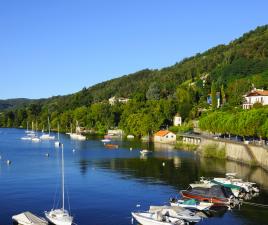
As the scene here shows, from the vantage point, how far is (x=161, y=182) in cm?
6253

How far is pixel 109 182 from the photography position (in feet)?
207

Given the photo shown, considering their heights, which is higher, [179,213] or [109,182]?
[109,182]

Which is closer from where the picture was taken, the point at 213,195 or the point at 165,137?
the point at 213,195

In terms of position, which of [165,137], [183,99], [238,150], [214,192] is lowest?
[214,192]

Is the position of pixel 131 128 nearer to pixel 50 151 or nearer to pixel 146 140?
pixel 146 140

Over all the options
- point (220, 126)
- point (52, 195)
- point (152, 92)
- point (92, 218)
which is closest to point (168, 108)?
point (152, 92)

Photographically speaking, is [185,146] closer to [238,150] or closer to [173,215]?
[238,150]

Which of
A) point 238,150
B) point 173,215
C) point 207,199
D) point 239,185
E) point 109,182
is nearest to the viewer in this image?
point 173,215

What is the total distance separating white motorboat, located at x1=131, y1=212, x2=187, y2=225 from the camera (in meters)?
40.7

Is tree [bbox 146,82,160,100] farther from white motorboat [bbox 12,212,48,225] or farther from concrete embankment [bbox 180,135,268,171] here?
white motorboat [bbox 12,212,48,225]

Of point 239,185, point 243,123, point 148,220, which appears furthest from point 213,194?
point 243,123

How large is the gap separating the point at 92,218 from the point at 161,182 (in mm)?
19406

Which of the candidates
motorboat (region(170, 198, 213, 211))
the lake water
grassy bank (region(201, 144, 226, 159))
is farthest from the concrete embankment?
motorboat (region(170, 198, 213, 211))

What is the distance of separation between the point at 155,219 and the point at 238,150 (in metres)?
39.0
